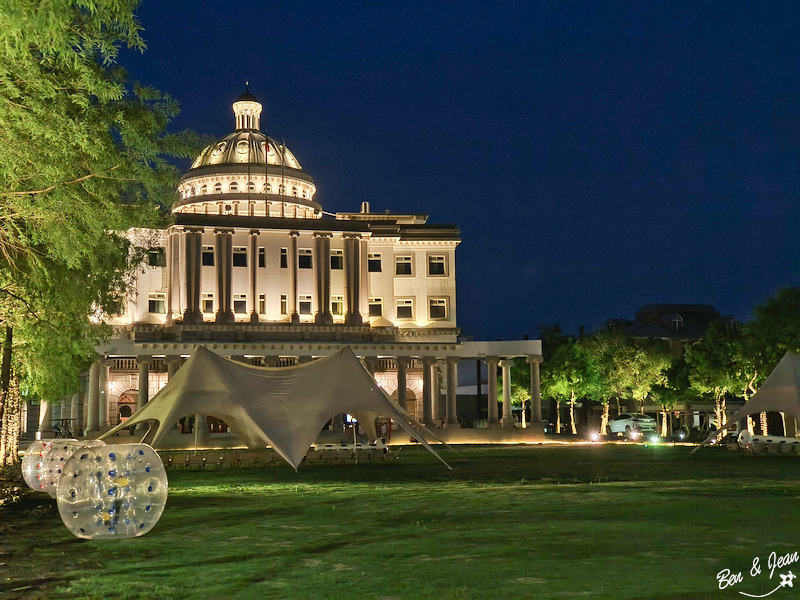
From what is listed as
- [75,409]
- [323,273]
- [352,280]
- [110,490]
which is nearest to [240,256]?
[323,273]

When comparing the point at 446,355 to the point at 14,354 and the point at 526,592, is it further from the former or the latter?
the point at 526,592

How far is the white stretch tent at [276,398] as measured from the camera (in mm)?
27562

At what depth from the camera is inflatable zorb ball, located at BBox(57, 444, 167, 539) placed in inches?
522

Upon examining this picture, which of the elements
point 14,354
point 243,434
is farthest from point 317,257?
point 14,354

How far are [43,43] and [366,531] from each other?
839 centimetres

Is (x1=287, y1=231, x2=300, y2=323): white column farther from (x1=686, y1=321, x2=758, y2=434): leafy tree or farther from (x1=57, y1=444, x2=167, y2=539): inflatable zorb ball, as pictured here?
(x1=57, y1=444, x2=167, y2=539): inflatable zorb ball

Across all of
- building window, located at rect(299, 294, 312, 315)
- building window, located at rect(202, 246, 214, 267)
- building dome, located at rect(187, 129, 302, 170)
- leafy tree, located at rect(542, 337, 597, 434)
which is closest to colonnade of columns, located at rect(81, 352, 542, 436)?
building window, located at rect(299, 294, 312, 315)

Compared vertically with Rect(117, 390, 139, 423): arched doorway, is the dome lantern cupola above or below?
above

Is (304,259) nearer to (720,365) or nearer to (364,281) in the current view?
(364,281)

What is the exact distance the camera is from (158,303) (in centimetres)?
7169

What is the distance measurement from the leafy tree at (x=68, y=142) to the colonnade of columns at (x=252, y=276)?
152 feet

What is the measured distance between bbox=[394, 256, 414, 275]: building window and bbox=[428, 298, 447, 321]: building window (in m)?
2.97

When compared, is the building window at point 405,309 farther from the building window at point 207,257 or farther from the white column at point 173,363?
the white column at point 173,363

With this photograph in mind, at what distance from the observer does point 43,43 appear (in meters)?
11.0
